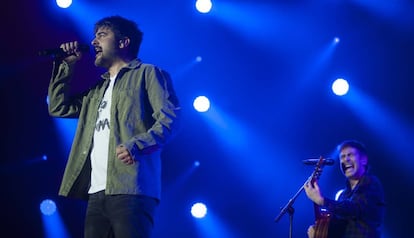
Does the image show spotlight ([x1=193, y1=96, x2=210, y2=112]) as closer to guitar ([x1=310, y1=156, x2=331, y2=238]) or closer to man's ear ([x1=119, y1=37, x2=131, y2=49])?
guitar ([x1=310, y1=156, x2=331, y2=238])

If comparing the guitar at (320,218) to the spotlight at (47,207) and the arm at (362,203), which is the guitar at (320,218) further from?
the spotlight at (47,207)

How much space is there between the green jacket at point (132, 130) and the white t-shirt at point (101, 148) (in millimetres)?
31

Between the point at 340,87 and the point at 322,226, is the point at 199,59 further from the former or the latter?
the point at 322,226

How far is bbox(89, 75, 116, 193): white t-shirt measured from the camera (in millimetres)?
2377

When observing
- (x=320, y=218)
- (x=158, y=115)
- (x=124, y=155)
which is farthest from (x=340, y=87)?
(x=124, y=155)

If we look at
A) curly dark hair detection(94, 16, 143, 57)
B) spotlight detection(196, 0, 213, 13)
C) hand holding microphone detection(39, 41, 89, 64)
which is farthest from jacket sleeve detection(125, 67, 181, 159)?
spotlight detection(196, 0, 213, 13)

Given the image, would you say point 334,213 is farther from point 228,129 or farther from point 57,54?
point 57,54

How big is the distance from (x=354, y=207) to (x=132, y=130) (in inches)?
74.3

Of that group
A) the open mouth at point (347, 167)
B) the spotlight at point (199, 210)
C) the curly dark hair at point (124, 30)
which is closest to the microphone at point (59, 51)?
the curly dark hair at point (124, 30)

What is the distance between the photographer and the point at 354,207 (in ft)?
12.0

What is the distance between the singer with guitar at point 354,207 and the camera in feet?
12.0

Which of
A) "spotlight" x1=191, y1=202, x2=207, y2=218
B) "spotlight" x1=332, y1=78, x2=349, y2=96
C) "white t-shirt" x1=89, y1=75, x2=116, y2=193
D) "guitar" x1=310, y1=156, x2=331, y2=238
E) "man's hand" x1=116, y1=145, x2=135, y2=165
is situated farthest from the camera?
"spotlight" x1=332, y1=78, x2=349, y2=96

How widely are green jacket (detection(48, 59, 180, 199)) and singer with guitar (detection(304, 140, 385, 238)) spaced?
5.43 ft

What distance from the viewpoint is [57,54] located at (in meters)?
2.84
